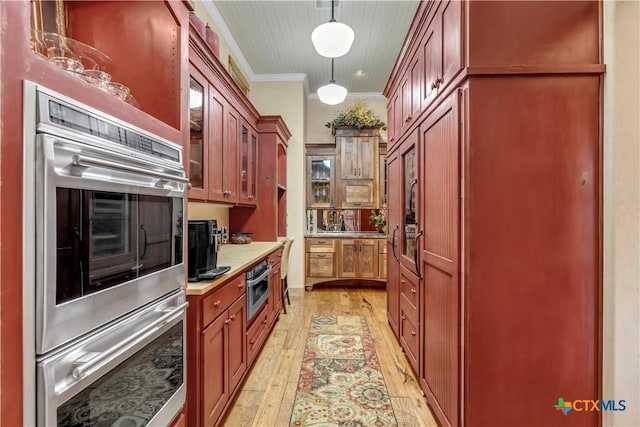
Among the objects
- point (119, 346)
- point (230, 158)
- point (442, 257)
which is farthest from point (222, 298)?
point (230, 158)

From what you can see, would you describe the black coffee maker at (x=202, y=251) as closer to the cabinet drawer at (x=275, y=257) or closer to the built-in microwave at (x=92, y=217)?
the built-in microwave at (x=92, y=217)

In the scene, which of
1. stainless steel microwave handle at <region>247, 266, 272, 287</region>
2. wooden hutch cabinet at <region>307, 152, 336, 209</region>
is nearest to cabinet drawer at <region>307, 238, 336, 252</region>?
wooden hutch cabinet at <region>307, 152, 336, 209</region>

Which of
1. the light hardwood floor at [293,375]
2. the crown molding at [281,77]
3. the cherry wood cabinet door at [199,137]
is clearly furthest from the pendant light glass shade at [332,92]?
the light hardwood floor at [293,375]

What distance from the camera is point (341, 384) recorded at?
7.57 feet

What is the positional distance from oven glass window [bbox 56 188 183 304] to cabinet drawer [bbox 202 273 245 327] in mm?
421

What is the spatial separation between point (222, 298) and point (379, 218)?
3.86m

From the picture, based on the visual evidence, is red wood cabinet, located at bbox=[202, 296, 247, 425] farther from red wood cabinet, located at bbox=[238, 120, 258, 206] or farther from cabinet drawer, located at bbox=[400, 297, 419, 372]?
red wood cabinet, located at bbox=[238, 120, 258, 206]

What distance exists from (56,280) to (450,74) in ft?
5.98

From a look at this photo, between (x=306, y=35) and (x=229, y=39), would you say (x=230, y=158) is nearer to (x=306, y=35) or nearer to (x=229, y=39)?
(x=229, y=39)

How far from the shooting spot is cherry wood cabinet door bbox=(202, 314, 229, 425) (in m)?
1.54

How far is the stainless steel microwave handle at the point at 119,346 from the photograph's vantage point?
791 millimetres

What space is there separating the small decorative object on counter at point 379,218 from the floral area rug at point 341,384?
230 cm

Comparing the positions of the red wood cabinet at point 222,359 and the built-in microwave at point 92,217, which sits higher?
the built-in microwave at point 92,217

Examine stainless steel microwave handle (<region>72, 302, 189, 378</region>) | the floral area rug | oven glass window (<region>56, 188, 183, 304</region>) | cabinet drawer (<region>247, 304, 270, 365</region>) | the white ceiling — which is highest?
the white ceiling
